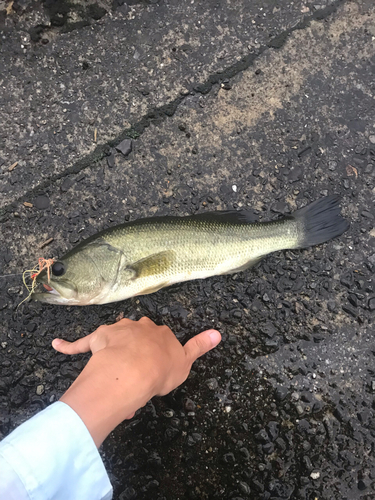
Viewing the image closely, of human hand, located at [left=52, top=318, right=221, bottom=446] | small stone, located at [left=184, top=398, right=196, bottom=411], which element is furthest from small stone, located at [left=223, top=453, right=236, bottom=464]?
human hand, located at [left=52, top=318, right=221, bottom=446]

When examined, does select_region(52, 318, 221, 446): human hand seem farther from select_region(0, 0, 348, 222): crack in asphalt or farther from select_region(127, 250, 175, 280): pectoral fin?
select_region(0, 0, 348, 222): crack in asphalt

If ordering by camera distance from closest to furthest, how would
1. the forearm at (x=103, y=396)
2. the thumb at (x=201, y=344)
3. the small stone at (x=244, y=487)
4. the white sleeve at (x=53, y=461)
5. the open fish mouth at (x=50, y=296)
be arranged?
the white sleeve at (x=53, y=461) < the forearm at (x=103, y=396) < the open fish mouth at (x=50, y=296) < the thumb at (x=201, y=344) < the small stone at (x=244, y=487)

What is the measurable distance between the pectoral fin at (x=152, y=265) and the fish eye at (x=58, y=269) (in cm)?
56

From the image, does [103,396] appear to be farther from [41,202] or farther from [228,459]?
[41,202]

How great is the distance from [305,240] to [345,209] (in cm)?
57

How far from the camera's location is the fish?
2.86 m

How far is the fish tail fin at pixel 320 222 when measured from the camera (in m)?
3.14

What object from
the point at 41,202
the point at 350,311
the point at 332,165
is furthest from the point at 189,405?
the point at 332,165

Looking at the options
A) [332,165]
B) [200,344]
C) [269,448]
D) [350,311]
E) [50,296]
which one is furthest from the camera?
[332,165]

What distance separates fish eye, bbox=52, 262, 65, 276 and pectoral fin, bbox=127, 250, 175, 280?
0.56 metres

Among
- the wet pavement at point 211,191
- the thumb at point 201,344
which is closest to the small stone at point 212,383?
the wet pavement at point 211,191

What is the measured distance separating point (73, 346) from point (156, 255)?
1060 mm

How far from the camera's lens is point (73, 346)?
2891 millimetres

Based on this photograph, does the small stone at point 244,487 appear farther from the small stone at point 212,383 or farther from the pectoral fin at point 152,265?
the pectoral fin at point 152,265
